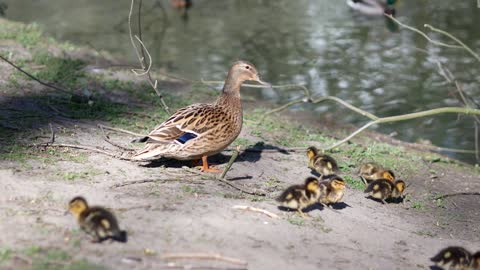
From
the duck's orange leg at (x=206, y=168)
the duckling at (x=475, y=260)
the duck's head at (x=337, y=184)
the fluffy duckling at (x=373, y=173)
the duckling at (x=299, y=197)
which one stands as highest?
the fluffy duckling at (x=373, y=173)

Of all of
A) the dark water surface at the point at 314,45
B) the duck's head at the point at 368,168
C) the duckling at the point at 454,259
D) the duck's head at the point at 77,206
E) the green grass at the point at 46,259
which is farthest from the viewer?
the dark water surface at the point at 314,45

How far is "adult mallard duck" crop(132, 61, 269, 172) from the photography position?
26.9ft

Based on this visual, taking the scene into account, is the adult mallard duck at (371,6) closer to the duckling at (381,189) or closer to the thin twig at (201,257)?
the duckling at (381,189)

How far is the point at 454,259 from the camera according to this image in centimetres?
674

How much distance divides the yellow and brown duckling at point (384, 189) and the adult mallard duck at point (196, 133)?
1.57 m

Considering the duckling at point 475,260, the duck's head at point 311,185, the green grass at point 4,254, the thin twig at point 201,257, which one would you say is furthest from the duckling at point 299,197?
the green grass at point 4,254

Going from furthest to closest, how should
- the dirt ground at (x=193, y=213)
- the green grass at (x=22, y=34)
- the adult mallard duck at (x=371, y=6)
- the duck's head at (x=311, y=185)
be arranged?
the adult mallard duck at (x=371, y=6), the green grass at (x=22, y=34), the duck's head at (x=311, y=185), the dirt ground at (x=193, y=213)

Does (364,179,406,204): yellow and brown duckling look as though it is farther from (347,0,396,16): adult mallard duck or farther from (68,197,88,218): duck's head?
(347,0,396,16): adult mallard duck

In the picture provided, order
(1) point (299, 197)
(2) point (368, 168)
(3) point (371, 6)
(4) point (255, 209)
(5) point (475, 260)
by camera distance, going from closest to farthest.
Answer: (5) point (475, 260)
(4) point (255, 209)
(1) point (299, 197)
(2) point (368, 168)
(3) point (371, 6)

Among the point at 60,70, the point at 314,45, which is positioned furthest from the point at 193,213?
the point at 314,45

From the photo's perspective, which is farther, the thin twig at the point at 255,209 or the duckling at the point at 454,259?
the thin twig at the point at 255,209

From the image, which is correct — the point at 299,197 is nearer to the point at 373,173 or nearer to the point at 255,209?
the point at 255,209

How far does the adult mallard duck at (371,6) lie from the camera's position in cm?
2052

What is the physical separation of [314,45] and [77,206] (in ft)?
38.9
